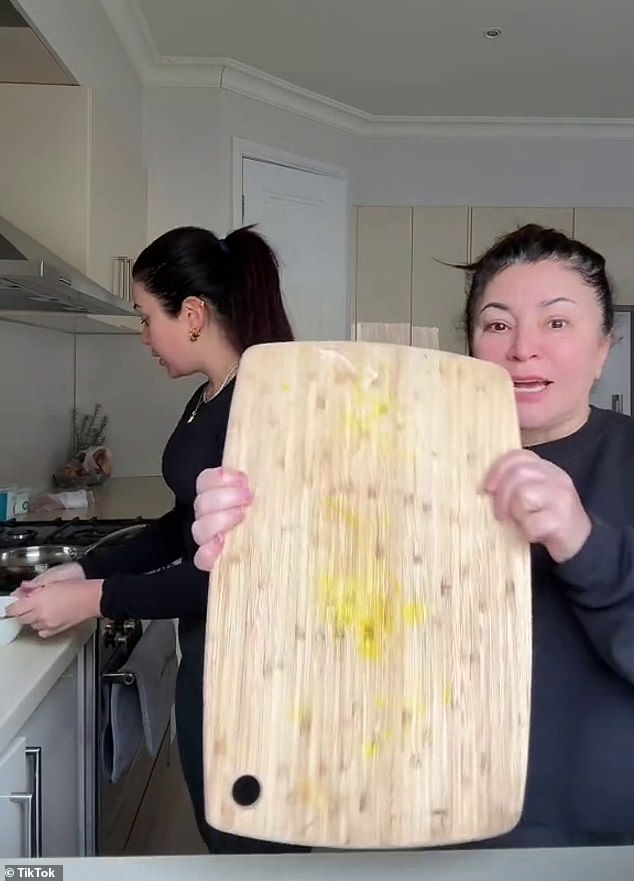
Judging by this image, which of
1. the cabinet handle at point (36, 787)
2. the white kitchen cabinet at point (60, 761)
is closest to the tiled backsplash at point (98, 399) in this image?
the white kitchen cabinet at point (60, 761)

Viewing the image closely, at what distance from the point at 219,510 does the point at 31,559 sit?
1116mm

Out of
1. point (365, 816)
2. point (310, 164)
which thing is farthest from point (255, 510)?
point (310, 164)

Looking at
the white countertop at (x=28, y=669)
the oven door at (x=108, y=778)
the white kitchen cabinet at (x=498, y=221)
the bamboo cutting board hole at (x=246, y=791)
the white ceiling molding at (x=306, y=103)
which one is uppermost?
the white ceiling molding at (x=306, y=103)

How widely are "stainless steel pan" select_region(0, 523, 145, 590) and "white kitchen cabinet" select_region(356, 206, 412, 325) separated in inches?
89.6

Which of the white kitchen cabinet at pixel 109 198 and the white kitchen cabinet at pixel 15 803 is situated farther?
the white kitchen cabinet at pixel 109 198

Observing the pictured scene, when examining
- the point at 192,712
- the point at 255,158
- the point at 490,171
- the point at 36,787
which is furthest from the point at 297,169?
the point at 36,787

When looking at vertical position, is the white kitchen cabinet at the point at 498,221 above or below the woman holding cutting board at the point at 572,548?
above

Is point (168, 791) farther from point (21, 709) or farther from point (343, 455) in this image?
point (343, 455)

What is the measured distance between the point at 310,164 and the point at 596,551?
3.22 meters

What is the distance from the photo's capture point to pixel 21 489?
8.33 ft

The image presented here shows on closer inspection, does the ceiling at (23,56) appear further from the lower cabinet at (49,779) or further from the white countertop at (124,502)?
the lower cabinet at (49,779)

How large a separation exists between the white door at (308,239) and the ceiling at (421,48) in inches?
14.2

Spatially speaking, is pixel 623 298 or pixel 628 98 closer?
pixel 628 98

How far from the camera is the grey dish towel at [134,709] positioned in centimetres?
149
